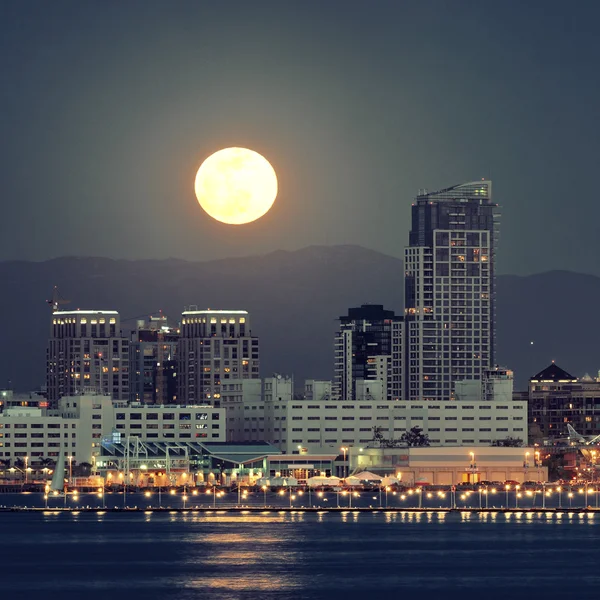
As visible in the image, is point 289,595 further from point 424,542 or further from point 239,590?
point 424,542

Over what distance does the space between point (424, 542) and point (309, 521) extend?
1077 inches

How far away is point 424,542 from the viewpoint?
164 meters

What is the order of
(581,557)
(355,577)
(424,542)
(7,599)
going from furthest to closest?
(424,542)
(581,557)
(355,577)
(7,599)

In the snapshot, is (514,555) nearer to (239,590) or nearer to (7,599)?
(239,590)

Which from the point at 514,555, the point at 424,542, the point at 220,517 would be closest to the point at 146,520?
the point at 220,517

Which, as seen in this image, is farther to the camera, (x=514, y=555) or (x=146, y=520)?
(x=146, y=520)

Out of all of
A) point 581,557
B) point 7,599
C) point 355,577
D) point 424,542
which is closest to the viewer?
point 7,599

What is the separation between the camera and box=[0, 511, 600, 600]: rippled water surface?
12625 cm

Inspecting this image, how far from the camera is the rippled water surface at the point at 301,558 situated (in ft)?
414

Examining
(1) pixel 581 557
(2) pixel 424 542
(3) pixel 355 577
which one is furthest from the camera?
(2) pixel 424 542

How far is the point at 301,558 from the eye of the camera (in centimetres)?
14488

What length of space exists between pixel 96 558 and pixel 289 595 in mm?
30379

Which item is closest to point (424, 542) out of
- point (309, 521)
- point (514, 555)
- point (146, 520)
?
point (514, 555)

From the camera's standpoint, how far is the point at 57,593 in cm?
12400
